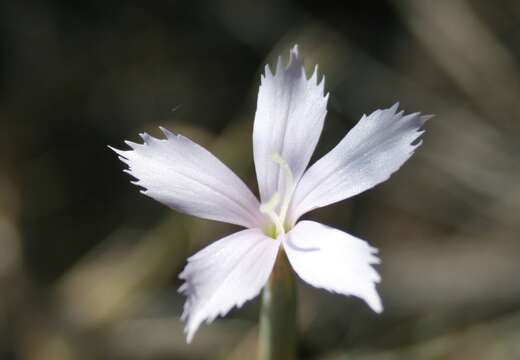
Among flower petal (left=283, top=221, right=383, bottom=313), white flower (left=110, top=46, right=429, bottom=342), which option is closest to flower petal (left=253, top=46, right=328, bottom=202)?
white flower (left=110, top=46, right=429, bottom=342)

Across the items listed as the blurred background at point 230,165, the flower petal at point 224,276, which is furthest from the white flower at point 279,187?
the blurred background at point 230,165

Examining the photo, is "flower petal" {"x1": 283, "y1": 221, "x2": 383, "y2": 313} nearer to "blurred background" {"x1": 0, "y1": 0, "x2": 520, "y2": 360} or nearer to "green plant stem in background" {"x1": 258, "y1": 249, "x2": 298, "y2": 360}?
"green plant stem in background" {"x1": 258, "y1": 249, "x2": 298, "y2": 360}

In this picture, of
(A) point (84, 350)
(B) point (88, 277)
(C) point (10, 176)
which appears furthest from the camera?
(C) point (10, 176)

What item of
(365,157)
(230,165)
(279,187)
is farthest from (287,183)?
(230,165)

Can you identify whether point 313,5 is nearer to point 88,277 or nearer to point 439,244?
point 439,244

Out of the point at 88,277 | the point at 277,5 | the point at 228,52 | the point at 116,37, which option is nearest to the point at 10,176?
the point at 88,277

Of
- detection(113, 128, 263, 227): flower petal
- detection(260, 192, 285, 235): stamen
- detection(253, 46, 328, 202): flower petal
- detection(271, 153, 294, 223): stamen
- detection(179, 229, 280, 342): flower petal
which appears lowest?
detection(179, 229, 280, 342): flower petal
